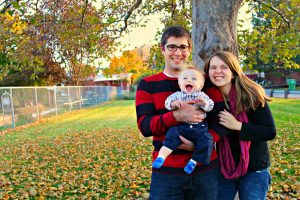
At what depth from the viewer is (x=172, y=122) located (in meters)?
2.28

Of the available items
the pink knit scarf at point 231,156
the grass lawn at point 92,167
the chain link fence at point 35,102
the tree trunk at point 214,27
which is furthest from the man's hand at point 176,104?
the chain link fence at point 35,102

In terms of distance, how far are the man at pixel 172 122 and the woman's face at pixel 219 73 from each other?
0.87 ft

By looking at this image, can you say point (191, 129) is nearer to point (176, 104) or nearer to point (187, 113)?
point (187, 113)

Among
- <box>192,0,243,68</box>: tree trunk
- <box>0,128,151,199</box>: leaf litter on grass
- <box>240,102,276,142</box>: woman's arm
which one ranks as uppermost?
<box>192,0,243,68</box>: tree trunk

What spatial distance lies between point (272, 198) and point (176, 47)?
315 cm

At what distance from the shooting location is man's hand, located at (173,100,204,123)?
2260 millimetres

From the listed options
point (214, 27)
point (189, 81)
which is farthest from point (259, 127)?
point (214, 27)

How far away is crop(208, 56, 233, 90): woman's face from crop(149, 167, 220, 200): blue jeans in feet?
2.50

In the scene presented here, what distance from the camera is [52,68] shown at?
3061 cm

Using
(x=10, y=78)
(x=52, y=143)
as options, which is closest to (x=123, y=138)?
(x=52, y=143)

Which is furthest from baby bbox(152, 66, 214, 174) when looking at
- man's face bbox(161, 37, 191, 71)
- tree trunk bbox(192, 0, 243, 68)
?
tree trunk bbox(192, 0, 243, 68)

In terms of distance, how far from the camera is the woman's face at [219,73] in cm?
253

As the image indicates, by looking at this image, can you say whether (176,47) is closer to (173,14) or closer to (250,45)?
(250,45)

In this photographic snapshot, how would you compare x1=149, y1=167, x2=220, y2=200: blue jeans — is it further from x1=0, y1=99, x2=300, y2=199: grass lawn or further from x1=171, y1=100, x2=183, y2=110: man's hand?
x1=0, y1=99, x2=300, y2=199: grass lawn
